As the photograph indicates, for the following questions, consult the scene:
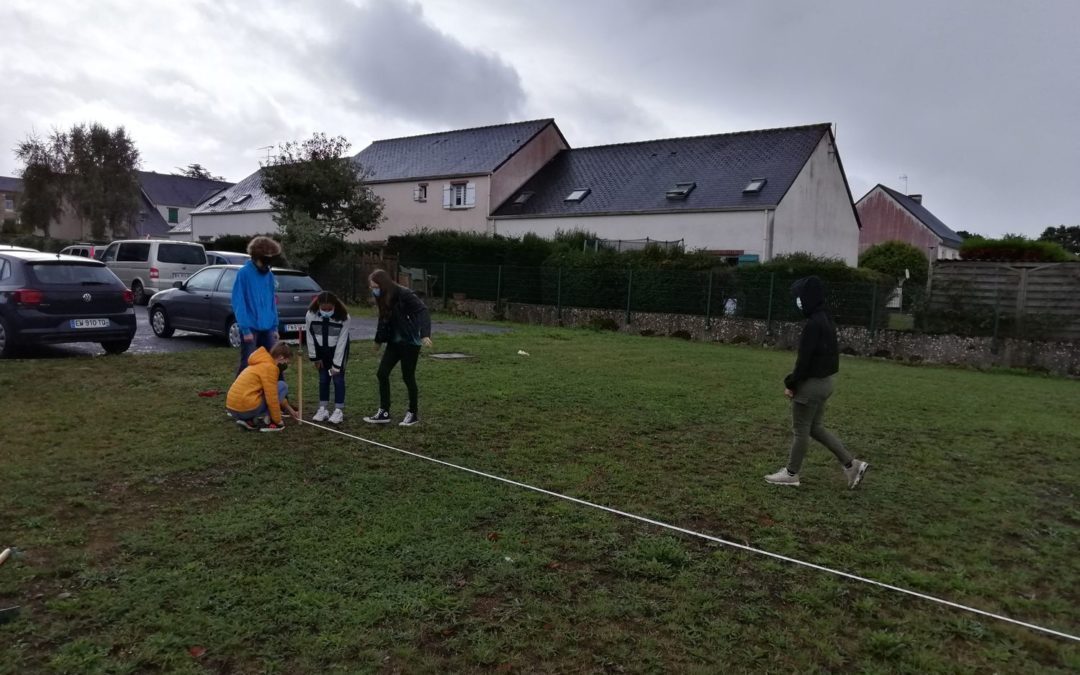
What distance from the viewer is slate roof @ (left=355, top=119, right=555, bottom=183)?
34500mm

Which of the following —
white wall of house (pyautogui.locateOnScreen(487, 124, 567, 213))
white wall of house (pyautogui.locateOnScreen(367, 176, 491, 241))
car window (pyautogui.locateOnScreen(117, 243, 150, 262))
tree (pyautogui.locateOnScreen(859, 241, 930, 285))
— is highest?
white wall of house (pyautogui.locateOnScreen(487, 124, 567, 213))

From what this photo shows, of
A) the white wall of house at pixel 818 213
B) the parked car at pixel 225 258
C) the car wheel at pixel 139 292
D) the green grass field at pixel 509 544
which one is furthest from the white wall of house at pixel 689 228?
the green grass field at pixel 509 544

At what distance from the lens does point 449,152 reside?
121 feet

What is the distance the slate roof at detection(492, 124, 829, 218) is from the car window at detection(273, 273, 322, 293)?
18.3m

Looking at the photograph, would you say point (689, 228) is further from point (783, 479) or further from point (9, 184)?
point (9, 184)

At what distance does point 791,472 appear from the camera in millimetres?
5461

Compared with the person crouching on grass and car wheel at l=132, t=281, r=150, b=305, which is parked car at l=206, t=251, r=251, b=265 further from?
the person crouching on grass

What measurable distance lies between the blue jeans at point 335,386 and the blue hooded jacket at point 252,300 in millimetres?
686

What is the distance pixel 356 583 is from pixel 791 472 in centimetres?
357

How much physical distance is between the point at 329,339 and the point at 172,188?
69.7 m

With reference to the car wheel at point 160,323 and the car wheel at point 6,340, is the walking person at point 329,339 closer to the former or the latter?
the car wheel at point 6,340

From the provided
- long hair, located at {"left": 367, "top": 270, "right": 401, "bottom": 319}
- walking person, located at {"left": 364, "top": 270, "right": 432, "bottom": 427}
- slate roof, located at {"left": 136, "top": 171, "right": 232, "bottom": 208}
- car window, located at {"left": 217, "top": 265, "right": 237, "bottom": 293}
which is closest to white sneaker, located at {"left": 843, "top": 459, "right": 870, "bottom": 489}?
walking person, located at {"left": 364, "top": 270, "right": 432, "bottom": 427}

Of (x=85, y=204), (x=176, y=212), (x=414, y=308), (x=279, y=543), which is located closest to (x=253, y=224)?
(x=85, y=204)

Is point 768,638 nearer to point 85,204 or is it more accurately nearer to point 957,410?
point 957,410
